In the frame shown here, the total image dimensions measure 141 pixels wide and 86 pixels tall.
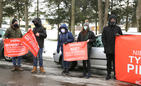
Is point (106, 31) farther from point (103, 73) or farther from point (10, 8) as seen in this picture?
point (10, 8)

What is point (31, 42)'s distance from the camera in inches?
257

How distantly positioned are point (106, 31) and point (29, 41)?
2570 mm

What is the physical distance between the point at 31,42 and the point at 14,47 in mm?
867

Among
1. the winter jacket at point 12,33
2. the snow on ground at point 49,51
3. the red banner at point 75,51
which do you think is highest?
the winter jacket at point 12,33

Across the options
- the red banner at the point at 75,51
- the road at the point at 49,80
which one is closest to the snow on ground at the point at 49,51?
the red banner at the point at 75,51

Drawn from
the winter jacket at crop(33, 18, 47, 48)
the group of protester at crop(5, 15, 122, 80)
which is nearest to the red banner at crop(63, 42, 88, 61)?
the group of protester at crop(5, 15, 122, 80)

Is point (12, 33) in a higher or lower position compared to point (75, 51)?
higher

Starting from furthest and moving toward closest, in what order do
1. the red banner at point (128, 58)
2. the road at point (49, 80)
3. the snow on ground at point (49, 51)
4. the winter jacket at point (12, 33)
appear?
the snow on ground at point (49, 51) < the winter jacket at point (12, 33) < the road at point (49, 80) < the red banner at point (128, 58)

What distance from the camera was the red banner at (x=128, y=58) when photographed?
495cm

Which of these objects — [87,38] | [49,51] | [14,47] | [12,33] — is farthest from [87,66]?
[49,51]

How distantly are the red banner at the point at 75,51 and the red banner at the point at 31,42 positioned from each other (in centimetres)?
95

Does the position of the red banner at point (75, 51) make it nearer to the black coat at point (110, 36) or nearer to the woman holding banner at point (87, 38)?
the woman holding banner at point (87, 38)

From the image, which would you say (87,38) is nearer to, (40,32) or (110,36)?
(110,36)

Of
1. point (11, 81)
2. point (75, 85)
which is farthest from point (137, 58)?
point (11, 81)
